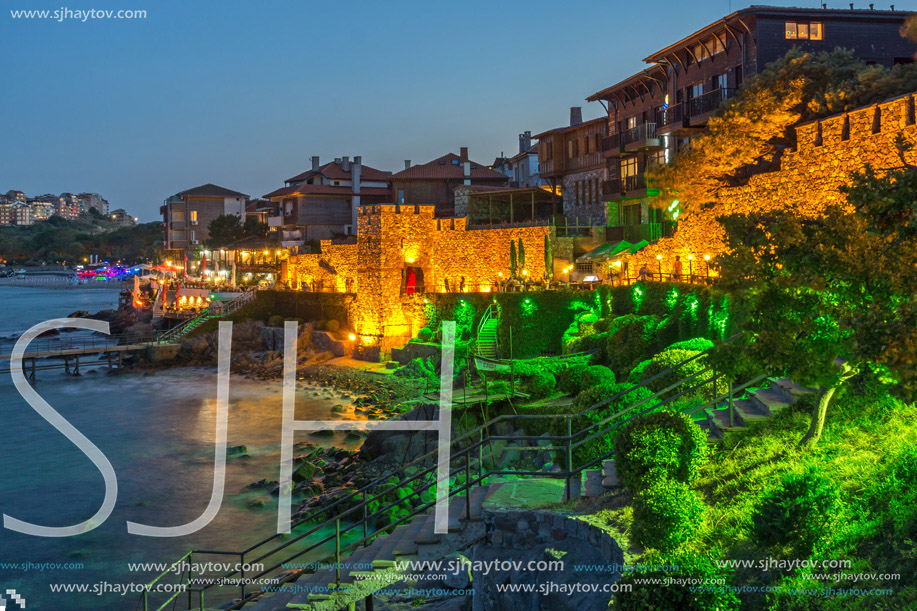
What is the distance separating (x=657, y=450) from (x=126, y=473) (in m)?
19.2

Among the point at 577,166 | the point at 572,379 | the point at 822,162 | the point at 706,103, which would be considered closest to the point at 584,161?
the point at 577,166

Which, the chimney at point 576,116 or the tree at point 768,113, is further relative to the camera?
the chimney at point 576,116

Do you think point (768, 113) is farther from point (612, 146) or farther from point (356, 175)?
point (356, 175)

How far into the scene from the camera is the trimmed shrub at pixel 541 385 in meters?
21.6

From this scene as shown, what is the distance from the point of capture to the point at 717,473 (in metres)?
8.66

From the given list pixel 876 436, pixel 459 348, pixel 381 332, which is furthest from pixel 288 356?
pixel 876 436

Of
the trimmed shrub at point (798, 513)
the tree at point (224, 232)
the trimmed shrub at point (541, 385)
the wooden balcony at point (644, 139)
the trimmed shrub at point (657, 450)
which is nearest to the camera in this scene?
the trimmed shrub at point (798, 513)

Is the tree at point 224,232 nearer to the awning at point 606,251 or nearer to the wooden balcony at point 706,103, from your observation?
the awning at point 606,251

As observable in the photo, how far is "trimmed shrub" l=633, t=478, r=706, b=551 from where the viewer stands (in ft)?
21.9

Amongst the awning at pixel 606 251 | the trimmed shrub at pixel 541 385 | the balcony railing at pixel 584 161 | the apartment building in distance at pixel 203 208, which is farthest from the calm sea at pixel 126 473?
the apartment building in distance at pixel 203 208

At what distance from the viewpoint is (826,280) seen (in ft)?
23.0

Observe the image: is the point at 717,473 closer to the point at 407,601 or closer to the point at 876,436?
the point at 876,436

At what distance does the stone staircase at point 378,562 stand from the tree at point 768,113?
60.8 ft

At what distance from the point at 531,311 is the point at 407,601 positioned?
76.7ft
